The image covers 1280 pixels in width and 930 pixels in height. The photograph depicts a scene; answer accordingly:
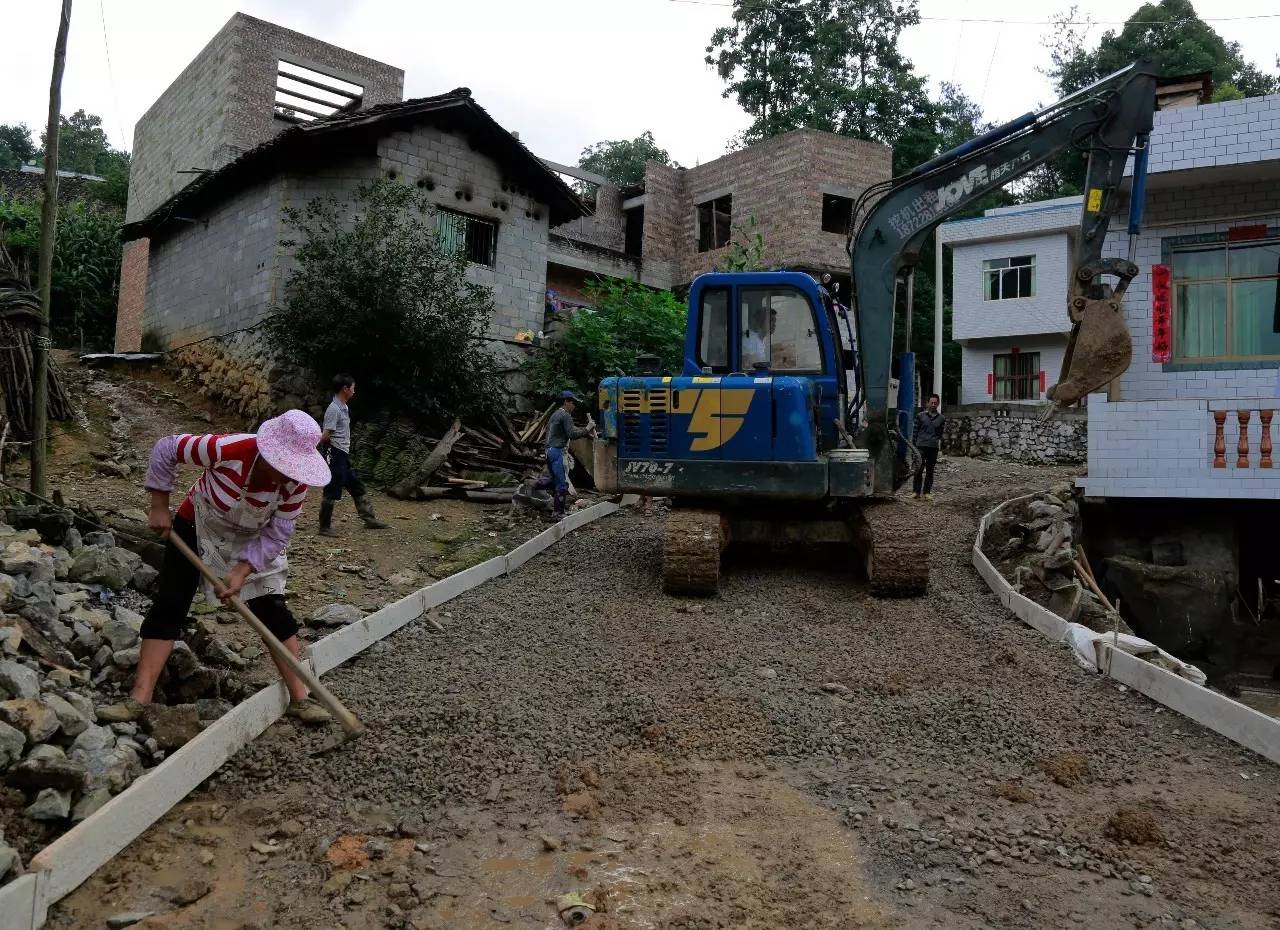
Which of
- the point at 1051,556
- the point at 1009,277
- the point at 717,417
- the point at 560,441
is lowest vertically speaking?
the point at 1051,556

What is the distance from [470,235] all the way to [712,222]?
33.0ft

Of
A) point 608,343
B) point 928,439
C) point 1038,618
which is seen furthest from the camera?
point 608,343

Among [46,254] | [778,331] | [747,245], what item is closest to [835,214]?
[747,245]

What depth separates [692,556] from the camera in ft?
23.7

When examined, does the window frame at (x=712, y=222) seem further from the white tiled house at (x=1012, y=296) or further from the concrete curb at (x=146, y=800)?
the concrete curb at (x=146, y=800)

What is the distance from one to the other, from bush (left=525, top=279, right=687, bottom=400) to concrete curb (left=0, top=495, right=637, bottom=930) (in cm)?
926

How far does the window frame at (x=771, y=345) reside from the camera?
7797 millimetres

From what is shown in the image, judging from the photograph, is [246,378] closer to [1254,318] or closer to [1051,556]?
[1051,556]

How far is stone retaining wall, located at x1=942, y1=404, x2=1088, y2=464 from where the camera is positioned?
19.2 m

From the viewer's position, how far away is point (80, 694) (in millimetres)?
3910

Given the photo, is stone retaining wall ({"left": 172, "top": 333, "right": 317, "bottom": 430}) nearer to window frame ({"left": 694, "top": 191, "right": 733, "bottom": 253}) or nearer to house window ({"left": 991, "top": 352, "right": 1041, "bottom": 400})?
window frame ({"left": 694, "top": 191, "right": 733, "bottom": 253})

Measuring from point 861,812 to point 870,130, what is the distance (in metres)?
27.2

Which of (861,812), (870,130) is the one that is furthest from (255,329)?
(870,130)

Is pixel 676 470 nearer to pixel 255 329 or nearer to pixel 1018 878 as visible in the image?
pixel 1018 878
